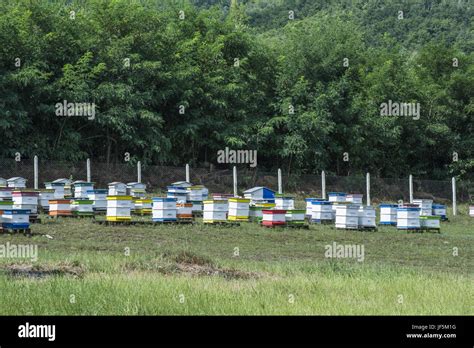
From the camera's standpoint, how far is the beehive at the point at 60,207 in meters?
27.6

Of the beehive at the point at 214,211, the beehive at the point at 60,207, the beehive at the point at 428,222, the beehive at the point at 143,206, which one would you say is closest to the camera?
the beehive at the point at 60,207

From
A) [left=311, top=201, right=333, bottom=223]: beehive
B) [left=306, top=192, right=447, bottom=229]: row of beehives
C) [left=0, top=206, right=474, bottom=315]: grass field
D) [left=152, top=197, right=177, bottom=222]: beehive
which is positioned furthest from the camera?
[left=311, top=201, right=333, bottom=223]: beehive

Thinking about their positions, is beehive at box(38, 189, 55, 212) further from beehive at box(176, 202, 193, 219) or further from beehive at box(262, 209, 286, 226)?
beehive at box(262, 209, 286, 226)

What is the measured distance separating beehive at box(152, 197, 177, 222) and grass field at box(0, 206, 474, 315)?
574 millimetres

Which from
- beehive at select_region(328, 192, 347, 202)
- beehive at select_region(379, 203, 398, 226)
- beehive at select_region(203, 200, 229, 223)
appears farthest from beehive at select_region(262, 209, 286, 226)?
beehive at select_region(328, 192, 347, 202)

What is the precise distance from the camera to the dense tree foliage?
40094mm

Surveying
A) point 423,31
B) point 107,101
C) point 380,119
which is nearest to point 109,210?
point 107,101

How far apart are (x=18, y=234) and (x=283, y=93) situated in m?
30.4

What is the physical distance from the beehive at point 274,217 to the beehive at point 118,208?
571cm

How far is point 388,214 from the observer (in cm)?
3341

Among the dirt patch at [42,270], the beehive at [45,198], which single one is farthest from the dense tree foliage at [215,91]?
the dirt patch at [42,270]

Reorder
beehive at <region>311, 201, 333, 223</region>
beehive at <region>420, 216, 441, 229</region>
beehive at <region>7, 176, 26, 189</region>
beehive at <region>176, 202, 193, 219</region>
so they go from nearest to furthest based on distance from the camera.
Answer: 1. beehive at <region>176, 202, 193, 219</region>
2. beehive at <region>420, 216, 441, 229</region>
3. beehive at <region>7, 176, 26, 189</region>
4. beehive at <region>311, 201, 333, 223</region>

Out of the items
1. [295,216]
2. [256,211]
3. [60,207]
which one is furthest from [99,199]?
[295,216]

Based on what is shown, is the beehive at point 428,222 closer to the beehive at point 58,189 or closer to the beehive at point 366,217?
the beehive at point 366,217
